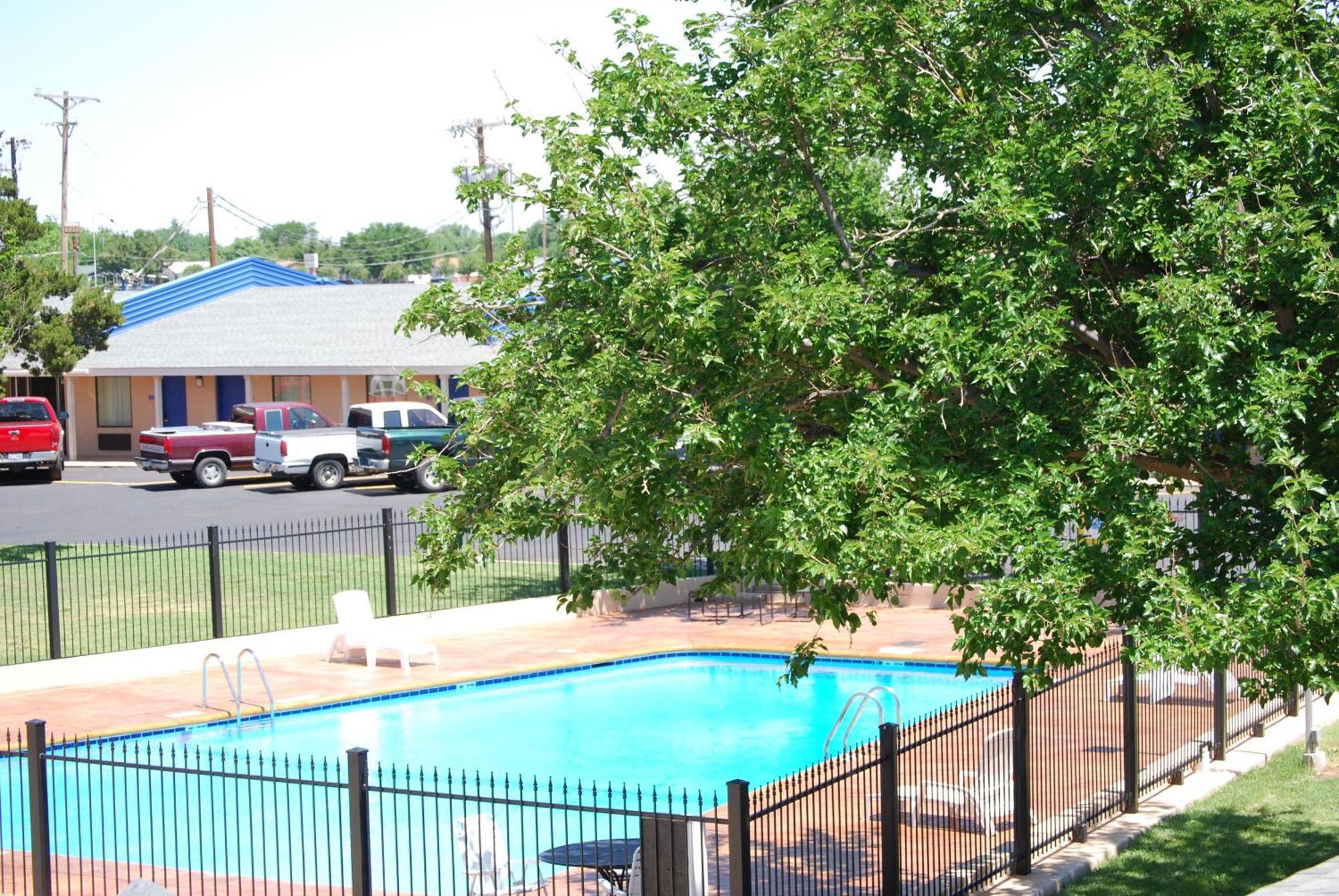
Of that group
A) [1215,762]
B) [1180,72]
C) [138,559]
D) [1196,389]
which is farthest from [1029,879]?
[138,559]

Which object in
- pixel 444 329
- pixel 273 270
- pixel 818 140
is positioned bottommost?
pixel 444 329

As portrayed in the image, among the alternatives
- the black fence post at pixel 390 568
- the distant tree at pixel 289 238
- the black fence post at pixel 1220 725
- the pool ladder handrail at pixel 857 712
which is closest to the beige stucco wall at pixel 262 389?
the black fence post at pixel 390 568

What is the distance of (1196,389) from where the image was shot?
7.09 m

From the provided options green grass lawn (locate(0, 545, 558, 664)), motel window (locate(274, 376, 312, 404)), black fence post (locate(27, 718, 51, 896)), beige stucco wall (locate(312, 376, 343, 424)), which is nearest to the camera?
black fence post (locate(27, 718, 51, 896))

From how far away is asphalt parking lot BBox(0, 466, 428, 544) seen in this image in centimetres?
3145

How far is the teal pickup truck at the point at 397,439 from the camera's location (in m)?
38.3

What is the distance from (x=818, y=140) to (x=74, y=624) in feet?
53.2

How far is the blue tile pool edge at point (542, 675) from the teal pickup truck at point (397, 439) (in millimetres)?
16905

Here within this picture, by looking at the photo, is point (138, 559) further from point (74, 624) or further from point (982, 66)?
point (982, 66)

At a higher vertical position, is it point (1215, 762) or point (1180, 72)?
point (1180, 72)

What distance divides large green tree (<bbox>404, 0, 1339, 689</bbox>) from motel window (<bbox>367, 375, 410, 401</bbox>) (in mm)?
37995

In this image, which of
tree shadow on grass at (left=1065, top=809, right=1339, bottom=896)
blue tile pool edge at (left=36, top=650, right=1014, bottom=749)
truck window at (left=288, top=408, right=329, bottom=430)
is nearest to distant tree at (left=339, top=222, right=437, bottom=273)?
truck window at (left=288, top=408, right=329, bottom=430)

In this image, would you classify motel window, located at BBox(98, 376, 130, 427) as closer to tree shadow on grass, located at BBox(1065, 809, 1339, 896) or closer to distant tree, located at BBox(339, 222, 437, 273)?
tree shadow on grass, located at BBox(1065, 809, 1339, 896)

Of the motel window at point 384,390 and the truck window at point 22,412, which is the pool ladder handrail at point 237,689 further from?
the motel window at point 384,390
